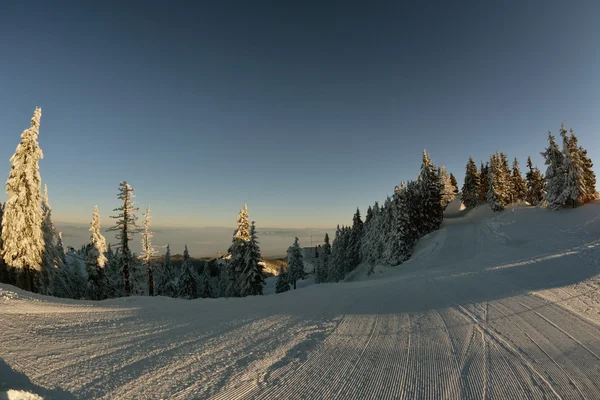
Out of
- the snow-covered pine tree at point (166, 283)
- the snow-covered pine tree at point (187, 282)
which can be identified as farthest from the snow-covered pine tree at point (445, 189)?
the snow-covered pine tree at point (166, 283)

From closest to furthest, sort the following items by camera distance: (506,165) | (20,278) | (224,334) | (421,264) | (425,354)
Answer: (425,354), (224,334), (20,278), (421,264), (506,165)

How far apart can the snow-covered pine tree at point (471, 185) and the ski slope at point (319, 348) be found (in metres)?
63.0

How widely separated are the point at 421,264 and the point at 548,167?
2751cm

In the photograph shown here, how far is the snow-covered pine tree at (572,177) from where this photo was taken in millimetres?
34969

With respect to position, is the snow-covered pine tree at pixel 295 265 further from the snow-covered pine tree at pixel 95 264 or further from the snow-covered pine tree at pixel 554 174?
the snow-covered pine tree at pixel 554 174

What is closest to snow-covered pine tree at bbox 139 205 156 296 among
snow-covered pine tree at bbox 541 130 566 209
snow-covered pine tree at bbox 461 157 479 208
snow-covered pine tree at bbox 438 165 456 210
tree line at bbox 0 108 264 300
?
tree line at bbox 0 108 264 300

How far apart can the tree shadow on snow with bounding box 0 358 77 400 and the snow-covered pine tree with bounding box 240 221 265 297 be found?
1068 inches

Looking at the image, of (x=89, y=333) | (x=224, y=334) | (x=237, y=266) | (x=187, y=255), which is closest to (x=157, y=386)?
(x=224, y=334)

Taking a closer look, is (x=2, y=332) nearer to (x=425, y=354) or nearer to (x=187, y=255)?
(x=425, y=354)

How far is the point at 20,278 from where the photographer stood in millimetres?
17609

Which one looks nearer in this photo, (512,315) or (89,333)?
(89,333)

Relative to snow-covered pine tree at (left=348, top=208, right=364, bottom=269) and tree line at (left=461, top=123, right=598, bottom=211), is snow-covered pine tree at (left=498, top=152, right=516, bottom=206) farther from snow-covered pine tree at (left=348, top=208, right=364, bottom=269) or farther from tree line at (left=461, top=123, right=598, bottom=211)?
snow-covered pine tree at (left=348, top=208, right=364, bottom=269)

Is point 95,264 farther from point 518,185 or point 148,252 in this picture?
point 518,185

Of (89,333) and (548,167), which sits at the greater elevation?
(548,167)
